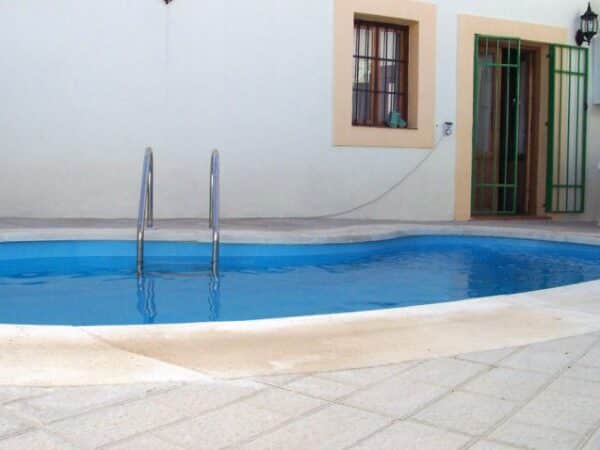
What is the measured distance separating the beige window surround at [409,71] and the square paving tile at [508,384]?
5.73 metres

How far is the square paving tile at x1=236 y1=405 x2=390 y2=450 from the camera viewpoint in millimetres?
1698

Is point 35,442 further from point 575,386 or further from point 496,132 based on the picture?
point 496,132

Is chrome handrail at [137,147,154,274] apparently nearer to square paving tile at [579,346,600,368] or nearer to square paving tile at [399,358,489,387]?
square paving tile at [399,358,489,387]

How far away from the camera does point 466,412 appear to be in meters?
1.94

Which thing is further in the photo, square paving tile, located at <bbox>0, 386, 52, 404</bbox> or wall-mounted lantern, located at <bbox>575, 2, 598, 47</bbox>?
wall-mounted lantern, located at <bbox>575, 2, 598, 47</bbox>

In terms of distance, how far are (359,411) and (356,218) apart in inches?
243

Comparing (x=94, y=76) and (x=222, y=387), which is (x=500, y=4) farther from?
(x=222, y=387)

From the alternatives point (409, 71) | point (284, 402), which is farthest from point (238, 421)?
point (409, 71)

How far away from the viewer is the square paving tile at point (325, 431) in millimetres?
1698

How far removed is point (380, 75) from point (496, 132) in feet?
6.87

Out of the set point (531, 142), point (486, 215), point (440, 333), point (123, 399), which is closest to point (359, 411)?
point (123, 399)

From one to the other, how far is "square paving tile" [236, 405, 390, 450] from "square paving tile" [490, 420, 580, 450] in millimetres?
313

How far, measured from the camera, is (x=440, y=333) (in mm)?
2789

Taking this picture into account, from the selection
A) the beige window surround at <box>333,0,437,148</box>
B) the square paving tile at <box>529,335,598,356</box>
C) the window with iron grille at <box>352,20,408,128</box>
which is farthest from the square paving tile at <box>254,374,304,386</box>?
the window with iron grille at <box>352,20,408,128</box>
